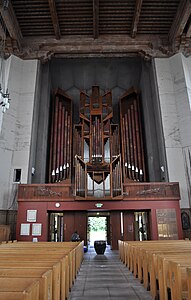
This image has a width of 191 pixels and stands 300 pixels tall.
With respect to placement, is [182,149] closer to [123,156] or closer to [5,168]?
[123,156]

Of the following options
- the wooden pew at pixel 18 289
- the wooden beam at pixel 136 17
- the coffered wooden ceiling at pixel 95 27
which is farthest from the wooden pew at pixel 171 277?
the wooden beam at pixel 136 17

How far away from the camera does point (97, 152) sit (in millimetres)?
11789

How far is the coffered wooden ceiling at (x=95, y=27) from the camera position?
10.6 meters

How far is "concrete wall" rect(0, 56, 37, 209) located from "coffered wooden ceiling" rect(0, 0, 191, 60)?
944mm

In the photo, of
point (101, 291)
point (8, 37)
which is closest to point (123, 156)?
point (8, 37)

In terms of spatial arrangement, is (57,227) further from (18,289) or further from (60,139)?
(18,289)

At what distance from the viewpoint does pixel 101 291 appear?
12.1 feet

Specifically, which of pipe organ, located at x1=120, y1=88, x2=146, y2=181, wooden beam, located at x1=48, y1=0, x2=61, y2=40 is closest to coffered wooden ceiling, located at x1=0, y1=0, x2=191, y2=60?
wooden beam, located at x1=48, y1=0, x2=61, y2=40

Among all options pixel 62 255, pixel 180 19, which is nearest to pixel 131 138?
pixel 180 19

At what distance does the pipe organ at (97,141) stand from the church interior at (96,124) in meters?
0.05

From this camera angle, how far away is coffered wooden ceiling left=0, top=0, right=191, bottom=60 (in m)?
10.6

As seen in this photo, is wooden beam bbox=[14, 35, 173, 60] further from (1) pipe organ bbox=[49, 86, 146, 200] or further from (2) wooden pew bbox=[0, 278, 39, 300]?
(2) wooden pew bbox=[0, 278, 39, 300]

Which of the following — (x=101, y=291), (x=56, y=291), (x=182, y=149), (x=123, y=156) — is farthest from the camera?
(x=123, y=156)

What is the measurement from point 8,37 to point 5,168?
609cm
